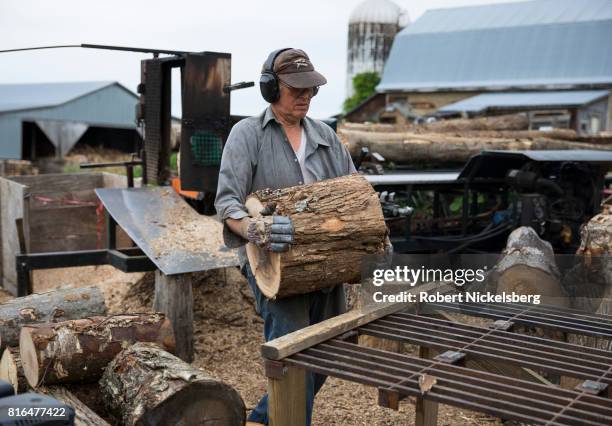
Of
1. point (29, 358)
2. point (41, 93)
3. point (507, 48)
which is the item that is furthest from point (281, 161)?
point (41, 93)

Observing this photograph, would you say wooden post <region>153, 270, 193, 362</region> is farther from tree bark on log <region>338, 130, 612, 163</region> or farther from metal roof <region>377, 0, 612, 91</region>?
metal roof <region>377, 0, 612, 91</region>

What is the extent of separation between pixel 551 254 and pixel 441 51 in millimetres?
19383

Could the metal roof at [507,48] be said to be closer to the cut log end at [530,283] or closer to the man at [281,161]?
the cut log end at [530,283]

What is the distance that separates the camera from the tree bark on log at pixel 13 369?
15.0 feet

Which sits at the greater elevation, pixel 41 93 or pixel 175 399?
pixel 41 93

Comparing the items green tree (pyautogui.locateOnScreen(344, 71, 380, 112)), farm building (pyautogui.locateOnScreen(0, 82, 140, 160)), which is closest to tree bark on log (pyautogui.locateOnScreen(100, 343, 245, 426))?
farm building (pyautogui.locateOnScreen(0, 82, 140, 160))

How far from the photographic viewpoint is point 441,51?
79.8 ft

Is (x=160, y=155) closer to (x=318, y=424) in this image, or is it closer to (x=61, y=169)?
(x=318, y=424)

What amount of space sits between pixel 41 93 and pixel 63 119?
379 cm

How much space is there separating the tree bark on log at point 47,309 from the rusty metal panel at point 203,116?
5.33ft

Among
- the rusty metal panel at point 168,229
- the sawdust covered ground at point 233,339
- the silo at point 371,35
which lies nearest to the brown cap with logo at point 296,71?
the sawdust covered ground at point 233,339

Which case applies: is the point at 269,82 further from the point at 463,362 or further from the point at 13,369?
the point at 13,369

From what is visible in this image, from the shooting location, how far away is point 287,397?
132 inches

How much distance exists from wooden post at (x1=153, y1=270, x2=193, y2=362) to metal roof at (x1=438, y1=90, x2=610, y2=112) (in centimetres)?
1451
